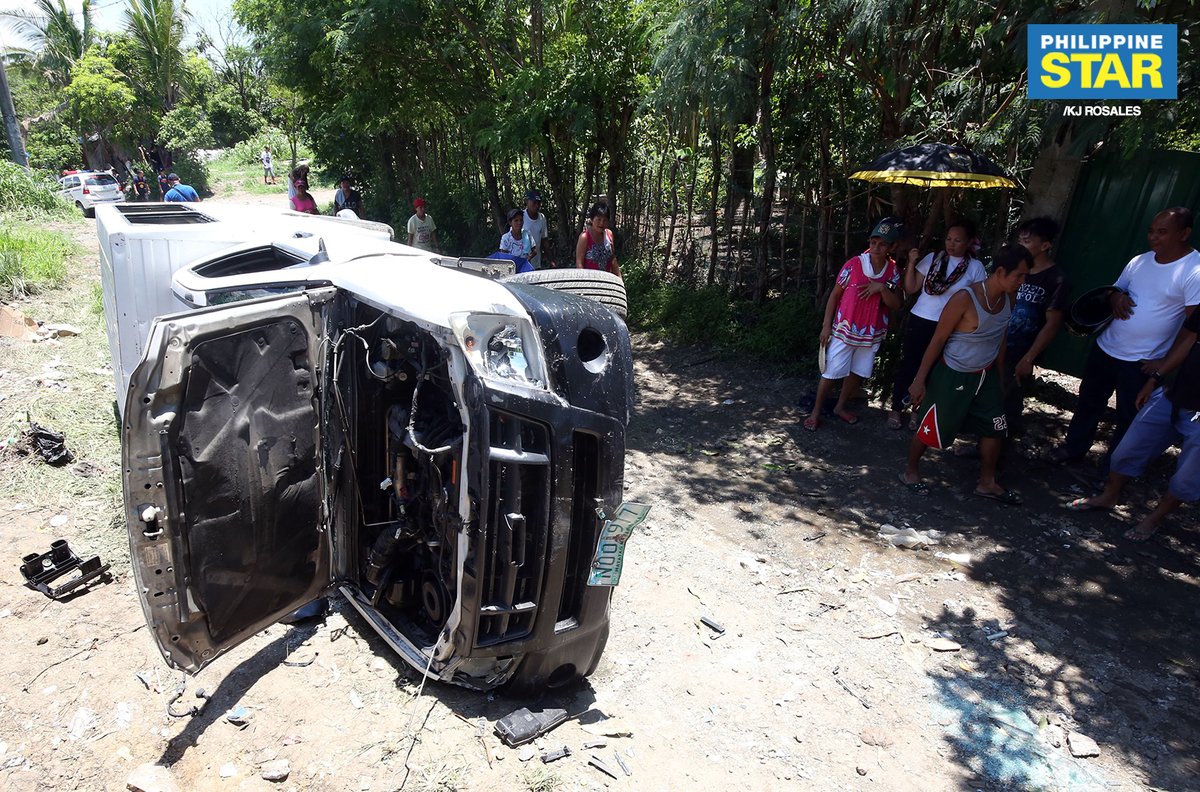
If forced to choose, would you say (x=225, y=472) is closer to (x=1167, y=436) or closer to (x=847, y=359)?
(x=847, y=359)

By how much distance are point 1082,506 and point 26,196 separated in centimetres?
2101

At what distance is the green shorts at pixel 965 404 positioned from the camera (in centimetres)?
452

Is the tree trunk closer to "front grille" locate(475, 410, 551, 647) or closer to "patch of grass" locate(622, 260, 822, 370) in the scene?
"patch of grass" locate(622, 260, 822, 370)

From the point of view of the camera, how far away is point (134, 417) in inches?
91.1

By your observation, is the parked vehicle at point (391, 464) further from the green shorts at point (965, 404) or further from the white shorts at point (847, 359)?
the white shorts at point (847, 359)

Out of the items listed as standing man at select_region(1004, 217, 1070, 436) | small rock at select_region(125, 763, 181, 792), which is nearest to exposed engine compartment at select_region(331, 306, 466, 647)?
small rock at select_region(125, 763, 181, 792)

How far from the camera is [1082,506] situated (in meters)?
4.63

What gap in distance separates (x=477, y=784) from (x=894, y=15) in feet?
19.2

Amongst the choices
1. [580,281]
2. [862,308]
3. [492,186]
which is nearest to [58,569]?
[580,281]

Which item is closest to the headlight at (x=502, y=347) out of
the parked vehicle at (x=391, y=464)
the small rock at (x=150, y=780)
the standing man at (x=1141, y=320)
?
the parked vehicle at (x=391, y=464)

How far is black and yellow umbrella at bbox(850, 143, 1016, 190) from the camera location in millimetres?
5027

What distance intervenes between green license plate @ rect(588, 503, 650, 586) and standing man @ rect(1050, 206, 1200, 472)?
3.71 m

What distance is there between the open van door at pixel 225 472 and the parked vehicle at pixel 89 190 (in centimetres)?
1999

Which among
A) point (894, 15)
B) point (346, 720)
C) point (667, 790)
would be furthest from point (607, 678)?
point (894, 15)
